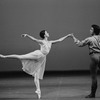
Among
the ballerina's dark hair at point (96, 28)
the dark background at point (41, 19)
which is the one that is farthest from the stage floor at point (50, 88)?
the ballerina's dark hair at point (96, 28)

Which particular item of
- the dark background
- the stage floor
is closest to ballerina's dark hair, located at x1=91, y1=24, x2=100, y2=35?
the stage floor

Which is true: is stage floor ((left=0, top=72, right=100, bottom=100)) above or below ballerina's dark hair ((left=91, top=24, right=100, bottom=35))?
below

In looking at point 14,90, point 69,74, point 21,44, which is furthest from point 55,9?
point 14,90

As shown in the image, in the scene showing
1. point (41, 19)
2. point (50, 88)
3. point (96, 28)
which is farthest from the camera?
point (41, 19)

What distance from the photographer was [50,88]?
6.22 metres

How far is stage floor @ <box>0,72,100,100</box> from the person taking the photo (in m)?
5.33

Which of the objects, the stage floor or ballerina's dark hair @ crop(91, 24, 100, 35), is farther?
the stage floor

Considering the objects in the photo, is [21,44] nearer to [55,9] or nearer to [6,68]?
[6,68]

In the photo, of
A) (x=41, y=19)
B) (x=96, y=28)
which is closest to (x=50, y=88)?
(x=96, y=28)

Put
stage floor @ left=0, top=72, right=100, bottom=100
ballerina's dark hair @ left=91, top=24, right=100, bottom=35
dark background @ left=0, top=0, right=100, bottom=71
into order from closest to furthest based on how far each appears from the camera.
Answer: ballerina's dark hair @ left=91, top=24, right=100, bottom=35 < stage floor @ left=0, top=72, right=100, bottom=100 < dark background @ left=0, top=0, right=100, bottom=71

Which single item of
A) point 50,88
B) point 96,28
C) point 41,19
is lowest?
point 50,88

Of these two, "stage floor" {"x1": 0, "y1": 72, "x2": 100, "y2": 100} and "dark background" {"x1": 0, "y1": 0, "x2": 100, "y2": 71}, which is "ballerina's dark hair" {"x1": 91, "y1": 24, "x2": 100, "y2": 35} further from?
"dark background" {"x1": 0, "y1": 0, "x2": 100, "y2": 71}

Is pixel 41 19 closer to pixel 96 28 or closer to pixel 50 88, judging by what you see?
pixel 50 88

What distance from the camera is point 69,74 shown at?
7852mm
